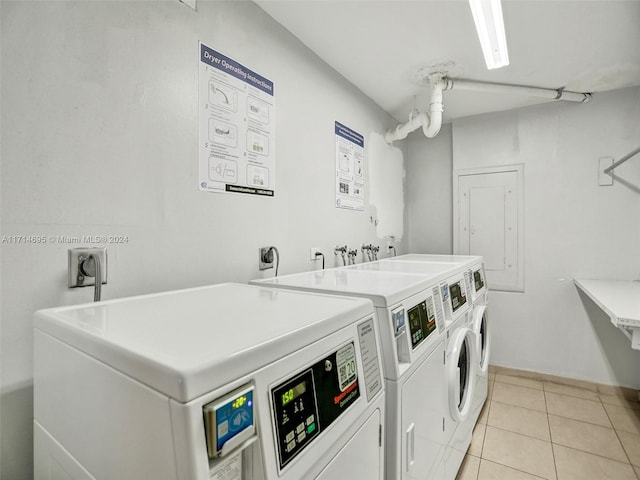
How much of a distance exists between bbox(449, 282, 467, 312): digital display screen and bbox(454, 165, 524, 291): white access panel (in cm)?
166

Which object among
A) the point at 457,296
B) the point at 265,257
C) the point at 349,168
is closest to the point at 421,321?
the point at 457,296

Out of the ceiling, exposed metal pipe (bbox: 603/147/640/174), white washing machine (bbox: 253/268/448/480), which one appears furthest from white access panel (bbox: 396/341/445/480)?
exposed metal pipe (bbox: 603/147/640/174)

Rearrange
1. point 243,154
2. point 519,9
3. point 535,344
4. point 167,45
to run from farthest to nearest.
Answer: point 535,344, point 519,9, point 243,154, point 167,45

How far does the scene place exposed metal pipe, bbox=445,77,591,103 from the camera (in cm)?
243

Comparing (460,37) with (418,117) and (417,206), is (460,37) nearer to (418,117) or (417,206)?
(418,117)

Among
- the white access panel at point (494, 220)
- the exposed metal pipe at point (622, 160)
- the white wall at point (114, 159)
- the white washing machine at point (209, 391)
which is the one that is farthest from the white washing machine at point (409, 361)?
the exposed metal pipe at point (622, 160)

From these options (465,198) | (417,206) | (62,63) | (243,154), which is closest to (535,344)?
(465,198)

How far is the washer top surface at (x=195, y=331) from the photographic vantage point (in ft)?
1.53

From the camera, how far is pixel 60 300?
3.07ft

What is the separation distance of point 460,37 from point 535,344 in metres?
2.74

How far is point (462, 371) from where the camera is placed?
1836 millimetres

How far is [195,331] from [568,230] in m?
3.34

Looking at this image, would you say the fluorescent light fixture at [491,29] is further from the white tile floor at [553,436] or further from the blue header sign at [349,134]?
the white tile floor at [553,436]

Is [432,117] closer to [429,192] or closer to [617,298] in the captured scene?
[429,192]
